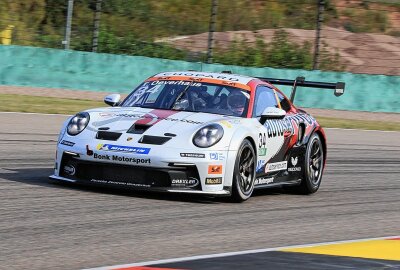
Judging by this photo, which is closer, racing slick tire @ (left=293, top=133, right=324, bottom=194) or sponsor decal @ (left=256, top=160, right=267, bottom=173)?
sponsor decal @ (left=256, top=160, right=267, bottom=173)

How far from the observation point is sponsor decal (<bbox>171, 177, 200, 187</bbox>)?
27.0 ft

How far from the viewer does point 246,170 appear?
28.7ft

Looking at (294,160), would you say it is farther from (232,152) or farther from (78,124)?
(78,124)

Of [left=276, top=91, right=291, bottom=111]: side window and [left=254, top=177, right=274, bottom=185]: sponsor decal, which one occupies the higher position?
[left=276, top=91, right=291, bottom=111]: side window

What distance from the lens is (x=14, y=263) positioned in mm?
5426

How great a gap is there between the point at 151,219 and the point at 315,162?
3.37 metres

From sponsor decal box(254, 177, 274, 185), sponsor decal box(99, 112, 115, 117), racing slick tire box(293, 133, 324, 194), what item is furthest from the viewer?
racing slick tire box(293, 133, 324, 194)

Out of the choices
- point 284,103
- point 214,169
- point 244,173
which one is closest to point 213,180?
point 214,169

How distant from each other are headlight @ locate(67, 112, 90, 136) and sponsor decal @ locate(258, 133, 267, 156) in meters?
1.61

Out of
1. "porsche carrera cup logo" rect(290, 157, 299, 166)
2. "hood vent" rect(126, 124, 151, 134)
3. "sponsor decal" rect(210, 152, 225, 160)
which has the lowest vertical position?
"porsche carrera cup logo" rect(290, 157, 299, 166)

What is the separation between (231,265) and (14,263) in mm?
1285

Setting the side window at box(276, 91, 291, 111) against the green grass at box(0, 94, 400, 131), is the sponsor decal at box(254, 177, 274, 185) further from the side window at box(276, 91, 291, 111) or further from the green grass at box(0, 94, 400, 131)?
the green grass at box(0, 94, 400, 131)

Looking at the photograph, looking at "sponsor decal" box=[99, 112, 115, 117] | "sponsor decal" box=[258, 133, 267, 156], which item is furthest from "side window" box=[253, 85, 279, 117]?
"sponsor decal" box=[99, 112, 115, 117]

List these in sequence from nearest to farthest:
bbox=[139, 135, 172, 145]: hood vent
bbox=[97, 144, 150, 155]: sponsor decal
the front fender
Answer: bbox=[97, 144, 150, 155]: sponsor decal → bbox=[139, 135, 172, 145]: hood vent → the front fender
